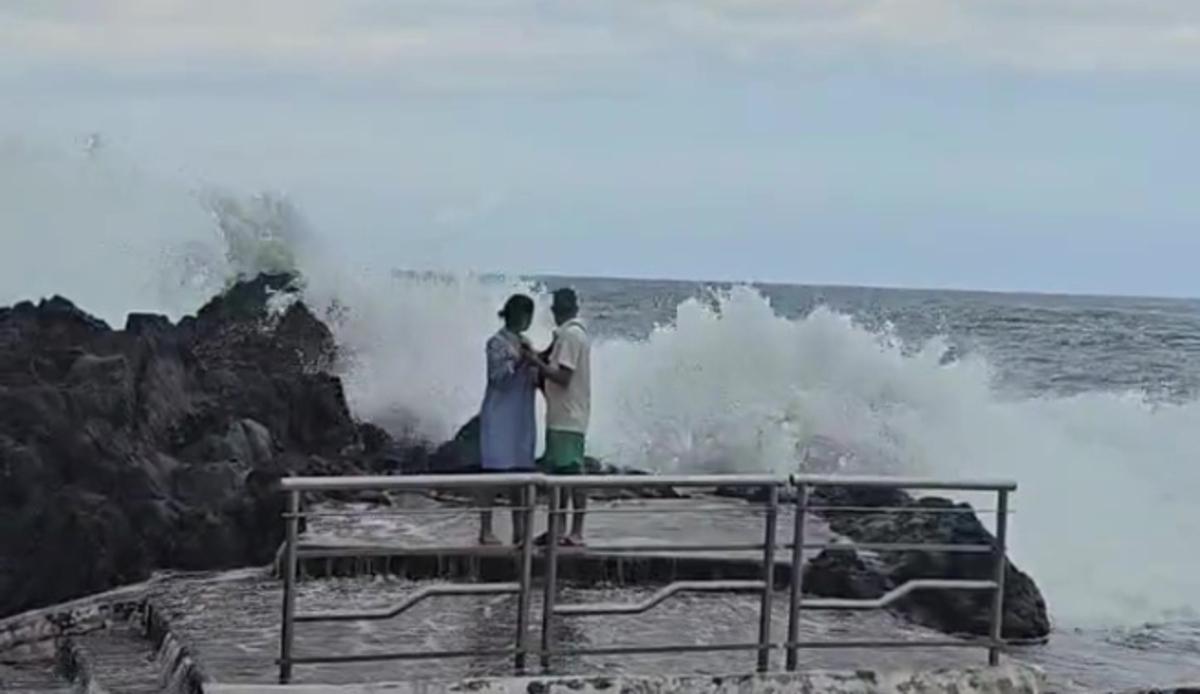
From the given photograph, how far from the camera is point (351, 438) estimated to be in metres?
19.2

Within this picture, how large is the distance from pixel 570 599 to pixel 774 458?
15.3 meters

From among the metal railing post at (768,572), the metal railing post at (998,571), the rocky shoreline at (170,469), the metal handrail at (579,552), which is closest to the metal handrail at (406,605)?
the metal handrail at (579,552)

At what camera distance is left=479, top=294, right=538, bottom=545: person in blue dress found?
10.3 m

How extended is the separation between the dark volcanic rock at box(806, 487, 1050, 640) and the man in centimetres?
156

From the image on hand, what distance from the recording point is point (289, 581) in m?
7.63

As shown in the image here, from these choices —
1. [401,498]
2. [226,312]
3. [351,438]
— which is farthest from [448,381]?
[401,498]

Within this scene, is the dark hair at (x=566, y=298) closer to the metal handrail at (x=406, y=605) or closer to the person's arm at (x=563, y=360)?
the person's arm at (x=563, y=360)

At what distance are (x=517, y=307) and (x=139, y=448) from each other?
18.2ft

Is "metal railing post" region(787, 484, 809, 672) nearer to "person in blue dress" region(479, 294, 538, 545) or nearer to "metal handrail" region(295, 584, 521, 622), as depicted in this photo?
"metal handrail" region(295, 584, 521, 622)

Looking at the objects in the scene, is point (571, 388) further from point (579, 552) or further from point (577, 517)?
point (579, 552)

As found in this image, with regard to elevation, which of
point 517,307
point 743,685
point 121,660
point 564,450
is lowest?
point 121,660

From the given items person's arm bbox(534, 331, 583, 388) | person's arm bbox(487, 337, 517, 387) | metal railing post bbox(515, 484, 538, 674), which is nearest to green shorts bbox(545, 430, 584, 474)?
person's arm bbox(534, 331, 583, 388)

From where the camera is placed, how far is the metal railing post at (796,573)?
8344 millimetres

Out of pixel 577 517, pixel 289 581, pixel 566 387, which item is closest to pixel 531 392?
pixel 566 387
